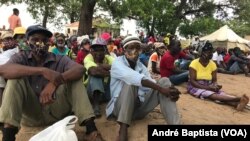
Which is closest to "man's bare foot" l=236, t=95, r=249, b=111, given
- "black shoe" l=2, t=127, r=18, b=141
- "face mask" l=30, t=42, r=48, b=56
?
"face mask" l=30, t=42, r=48, b=56

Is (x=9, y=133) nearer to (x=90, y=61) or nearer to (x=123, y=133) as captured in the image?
(x=123, y=133)

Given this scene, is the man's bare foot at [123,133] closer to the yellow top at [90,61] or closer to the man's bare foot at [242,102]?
the yellow top at [90,61]

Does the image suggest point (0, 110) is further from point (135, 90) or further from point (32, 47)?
point (135, 90)

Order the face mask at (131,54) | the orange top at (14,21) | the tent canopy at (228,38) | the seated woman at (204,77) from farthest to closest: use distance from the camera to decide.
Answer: the tent canopy at (228,38)
the orange top at (14,21)
the seated woman at (204,77)
the face mask at (131,54)

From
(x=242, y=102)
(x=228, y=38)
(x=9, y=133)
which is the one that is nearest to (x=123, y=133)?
(x=9, y=133)

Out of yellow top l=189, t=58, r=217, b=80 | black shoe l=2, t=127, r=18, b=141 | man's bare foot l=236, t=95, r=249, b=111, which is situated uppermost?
yellow top l=189, t=58, r=217, b=80

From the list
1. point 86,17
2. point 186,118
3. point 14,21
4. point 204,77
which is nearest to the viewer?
point 186,118

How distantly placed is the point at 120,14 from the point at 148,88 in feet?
36.5

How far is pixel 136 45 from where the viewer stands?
490 cm

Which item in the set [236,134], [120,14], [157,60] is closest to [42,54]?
[236,134]

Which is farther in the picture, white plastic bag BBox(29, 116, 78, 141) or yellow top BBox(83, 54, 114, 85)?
yellow top BBox(83, 54, 114, 85)

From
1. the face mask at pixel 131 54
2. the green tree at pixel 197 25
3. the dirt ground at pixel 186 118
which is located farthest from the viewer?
the green tree at pixel 197 25

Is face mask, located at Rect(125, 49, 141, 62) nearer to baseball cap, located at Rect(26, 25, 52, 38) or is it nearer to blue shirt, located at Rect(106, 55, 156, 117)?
blue shirt, located at Rect(106, 55, 156, 117)

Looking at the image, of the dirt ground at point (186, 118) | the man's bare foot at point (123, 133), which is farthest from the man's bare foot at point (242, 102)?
the man's bare foot at point (123, 133)
